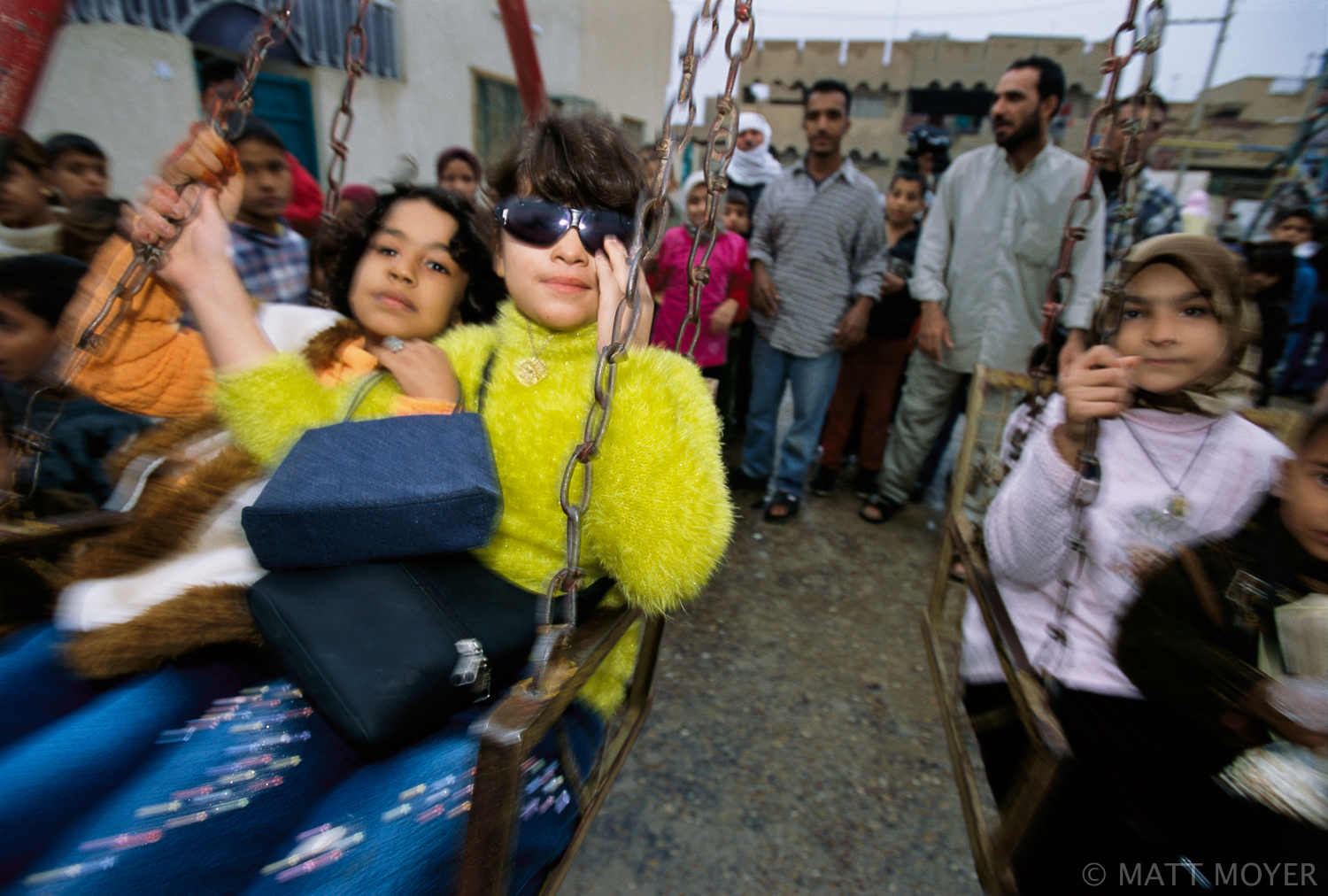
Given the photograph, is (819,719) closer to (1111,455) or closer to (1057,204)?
(1111,455)

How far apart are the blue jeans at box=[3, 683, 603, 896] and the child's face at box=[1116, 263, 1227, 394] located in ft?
4.33

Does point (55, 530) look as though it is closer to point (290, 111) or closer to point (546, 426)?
point (546, 426)

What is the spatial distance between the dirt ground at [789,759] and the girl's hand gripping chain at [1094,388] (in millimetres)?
1175

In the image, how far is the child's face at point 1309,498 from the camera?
0.90 metres

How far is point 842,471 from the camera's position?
159 inches

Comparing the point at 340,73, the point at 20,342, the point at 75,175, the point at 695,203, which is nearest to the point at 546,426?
the point at 20,342

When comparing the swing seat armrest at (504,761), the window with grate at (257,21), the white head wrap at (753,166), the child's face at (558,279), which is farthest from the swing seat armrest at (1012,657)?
the window with grate at (257,21)

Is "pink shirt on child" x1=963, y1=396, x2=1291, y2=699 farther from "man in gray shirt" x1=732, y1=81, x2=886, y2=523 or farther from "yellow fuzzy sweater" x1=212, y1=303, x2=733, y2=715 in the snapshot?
"man in gray shirt" x1=732, y1=81, x2=886, y2=523

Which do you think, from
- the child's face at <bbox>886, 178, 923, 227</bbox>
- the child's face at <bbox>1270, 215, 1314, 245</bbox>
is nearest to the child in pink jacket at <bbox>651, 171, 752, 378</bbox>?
the child's face at <bbox>886, 178, 923, 227</bbox>

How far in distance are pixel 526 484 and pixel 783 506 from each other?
2346mm

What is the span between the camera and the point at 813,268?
2.97 metres

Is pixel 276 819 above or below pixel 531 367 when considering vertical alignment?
below

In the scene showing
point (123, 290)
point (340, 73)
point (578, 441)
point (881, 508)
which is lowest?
point (881, 508)

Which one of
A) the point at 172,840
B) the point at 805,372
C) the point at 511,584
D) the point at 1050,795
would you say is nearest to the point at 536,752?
the point at 511,584
